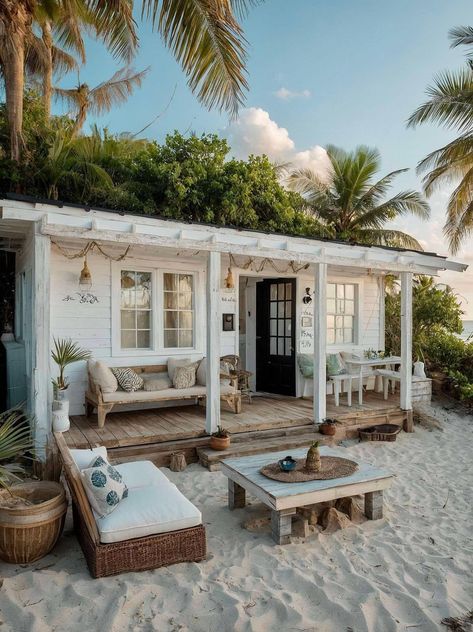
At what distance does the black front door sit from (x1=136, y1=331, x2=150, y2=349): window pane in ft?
8.49

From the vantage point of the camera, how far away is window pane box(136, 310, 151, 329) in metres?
6.81

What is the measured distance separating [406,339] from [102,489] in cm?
570

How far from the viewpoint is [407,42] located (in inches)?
362

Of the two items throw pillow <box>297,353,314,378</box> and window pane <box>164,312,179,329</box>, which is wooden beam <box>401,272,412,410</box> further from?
window pane <box>164,312,179,329</box>

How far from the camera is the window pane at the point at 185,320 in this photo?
718cm

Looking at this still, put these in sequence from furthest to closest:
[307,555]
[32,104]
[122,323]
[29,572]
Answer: [32,104], [122,323], [307,555], [29,572]

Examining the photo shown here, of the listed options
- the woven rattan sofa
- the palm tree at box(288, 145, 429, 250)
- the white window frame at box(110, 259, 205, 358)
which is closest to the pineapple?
the woven rattan sofa

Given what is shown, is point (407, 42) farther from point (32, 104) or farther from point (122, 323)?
point (32, 104)

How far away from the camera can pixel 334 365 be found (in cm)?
800

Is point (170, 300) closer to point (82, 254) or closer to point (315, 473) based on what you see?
point (82, 254)

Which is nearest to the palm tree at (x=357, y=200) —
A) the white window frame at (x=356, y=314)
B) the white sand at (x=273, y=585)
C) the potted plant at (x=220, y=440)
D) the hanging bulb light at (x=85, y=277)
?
the white window frame at (x=356, y=314)

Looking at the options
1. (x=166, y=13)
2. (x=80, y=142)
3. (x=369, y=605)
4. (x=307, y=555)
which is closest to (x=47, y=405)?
(x=307, y=555)

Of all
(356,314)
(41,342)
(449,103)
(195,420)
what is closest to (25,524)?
(41,342)

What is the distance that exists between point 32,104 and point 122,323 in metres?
10.4
